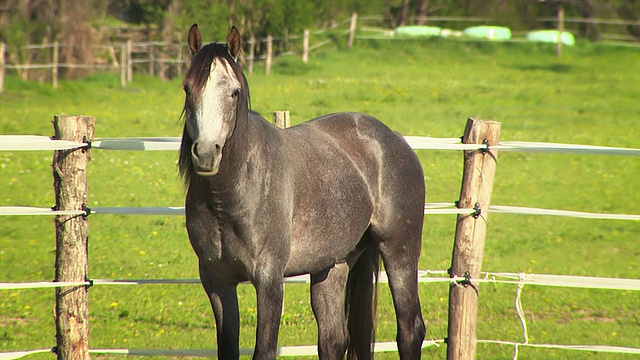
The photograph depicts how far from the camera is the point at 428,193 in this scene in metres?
10.7

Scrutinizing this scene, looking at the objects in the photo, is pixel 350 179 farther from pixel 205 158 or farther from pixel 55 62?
pixel 55 62

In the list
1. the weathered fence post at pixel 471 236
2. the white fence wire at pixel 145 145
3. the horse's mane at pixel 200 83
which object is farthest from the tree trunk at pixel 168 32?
the horse's mane at pixel 200 83

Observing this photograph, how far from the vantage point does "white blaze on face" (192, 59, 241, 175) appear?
292cm

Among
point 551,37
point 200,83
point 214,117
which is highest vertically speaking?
point 551,37

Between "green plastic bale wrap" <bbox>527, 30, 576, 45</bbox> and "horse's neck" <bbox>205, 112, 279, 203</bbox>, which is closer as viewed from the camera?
"horse's neck" <bbox>205, 112, 279, 203</bbox>

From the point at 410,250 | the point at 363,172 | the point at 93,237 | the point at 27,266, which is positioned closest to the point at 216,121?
the point at 363,172

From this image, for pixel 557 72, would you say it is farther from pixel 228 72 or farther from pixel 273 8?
pixel 228 72

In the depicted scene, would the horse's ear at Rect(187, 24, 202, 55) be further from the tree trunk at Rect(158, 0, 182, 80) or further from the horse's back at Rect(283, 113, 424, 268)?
the tree trunk at Rect(158, 0, 182, 80)

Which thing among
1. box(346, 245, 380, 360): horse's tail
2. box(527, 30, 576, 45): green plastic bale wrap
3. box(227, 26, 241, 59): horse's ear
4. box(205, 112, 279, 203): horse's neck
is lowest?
box(346, 245, 380, 360): horse's tail

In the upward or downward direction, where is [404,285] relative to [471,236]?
downward

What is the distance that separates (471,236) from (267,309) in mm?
1652

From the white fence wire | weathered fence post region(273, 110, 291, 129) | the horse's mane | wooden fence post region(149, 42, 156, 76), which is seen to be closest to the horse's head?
the horse's mane

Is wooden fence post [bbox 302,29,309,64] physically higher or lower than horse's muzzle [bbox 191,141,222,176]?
higher

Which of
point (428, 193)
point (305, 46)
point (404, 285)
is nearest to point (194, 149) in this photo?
point (404, 285)
